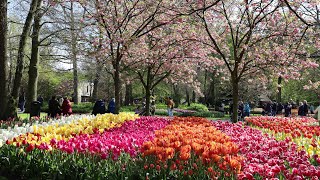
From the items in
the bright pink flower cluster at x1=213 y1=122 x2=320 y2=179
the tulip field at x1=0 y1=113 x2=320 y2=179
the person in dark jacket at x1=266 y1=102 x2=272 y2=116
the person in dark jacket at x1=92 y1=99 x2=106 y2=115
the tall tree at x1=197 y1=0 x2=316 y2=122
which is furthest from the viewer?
the person in dark jacket at x1=266 y1=102 x2=272 y2=116

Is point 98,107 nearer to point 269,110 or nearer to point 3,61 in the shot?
point 3,61

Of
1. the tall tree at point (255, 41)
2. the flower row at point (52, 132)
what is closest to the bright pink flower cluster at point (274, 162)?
the flower row at point (52, 132)

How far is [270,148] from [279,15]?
998 cm

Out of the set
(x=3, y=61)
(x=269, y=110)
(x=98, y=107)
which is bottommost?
(x=269, y=110)

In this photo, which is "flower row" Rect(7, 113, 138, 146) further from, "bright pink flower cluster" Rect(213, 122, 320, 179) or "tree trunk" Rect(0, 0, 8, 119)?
"tree trunk" Rect(0, 0, 8, 119)

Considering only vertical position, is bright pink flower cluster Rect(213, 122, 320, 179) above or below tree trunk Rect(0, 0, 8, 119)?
below

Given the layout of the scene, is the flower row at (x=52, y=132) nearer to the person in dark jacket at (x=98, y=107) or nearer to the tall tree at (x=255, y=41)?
the tall tree at (x=255, y=41)

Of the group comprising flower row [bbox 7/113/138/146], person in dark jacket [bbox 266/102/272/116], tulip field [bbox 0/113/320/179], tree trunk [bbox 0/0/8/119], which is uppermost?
tree trunk [bbox 0/0/8/119]

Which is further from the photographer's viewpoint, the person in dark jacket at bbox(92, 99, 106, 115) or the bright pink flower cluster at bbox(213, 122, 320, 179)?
the person in dark jacket at bbox(92, 99, 106, 115)

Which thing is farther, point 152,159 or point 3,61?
point 3,61

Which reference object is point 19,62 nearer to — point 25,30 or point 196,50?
point 25,30

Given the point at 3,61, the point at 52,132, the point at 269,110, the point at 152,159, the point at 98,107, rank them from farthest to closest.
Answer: the point at 269,110
the point at 98,107
the point at 3,61
the point at 52,132
the point at 152,159

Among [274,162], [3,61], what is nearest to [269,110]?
[3,61]

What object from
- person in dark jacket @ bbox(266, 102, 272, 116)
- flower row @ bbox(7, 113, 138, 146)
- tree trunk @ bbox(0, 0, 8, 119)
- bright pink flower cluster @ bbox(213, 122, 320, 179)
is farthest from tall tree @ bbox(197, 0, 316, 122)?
person in dark jacket @ bbox(266, 102, 272, 116)
